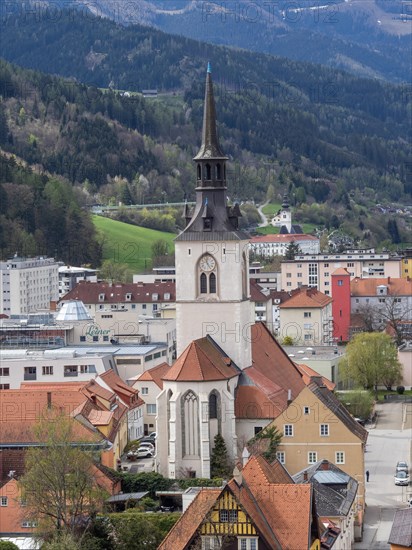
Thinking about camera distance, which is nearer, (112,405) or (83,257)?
(112,405)

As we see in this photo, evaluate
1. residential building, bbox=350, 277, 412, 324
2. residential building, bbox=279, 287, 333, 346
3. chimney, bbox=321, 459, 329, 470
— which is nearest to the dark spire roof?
chimney, bbox=321, 459, 329, 470

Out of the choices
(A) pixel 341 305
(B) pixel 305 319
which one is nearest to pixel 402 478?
(B) pixel 305 319

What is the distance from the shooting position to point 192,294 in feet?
223

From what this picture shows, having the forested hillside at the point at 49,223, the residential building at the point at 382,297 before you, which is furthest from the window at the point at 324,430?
the forested hillside at the point at 49,223

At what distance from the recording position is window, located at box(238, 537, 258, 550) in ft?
150

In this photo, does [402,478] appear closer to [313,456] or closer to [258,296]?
[313,456]

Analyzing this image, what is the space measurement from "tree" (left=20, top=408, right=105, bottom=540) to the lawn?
119m

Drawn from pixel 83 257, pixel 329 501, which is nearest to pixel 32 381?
pixel 329 501

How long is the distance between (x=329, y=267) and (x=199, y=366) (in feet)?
319

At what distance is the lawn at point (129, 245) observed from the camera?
17988 cm

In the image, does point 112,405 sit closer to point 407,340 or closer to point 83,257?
point 407,340

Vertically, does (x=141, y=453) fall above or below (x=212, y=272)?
below

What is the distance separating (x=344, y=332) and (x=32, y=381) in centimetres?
5371

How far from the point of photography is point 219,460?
208 ft
